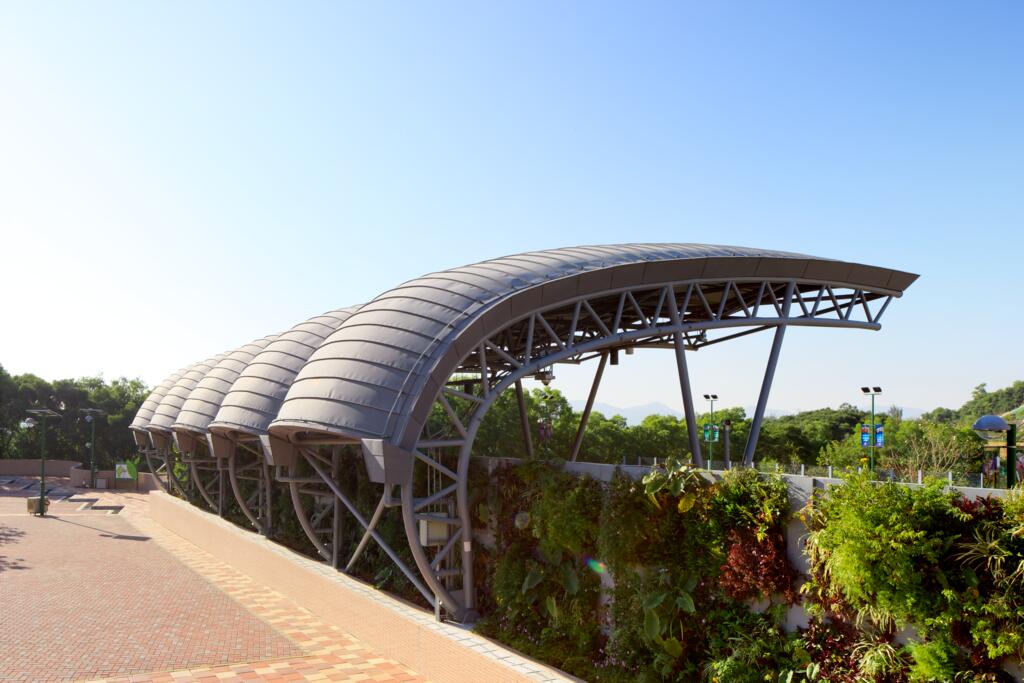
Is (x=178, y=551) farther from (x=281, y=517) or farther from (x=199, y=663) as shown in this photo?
(x=199, y=663)

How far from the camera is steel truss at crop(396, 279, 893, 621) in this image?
17250 mm

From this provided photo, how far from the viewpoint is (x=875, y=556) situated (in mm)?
9461

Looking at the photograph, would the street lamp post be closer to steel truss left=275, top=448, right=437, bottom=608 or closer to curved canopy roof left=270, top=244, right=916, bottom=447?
curved canopy roof left=270, top=244, right=916, bottom=447

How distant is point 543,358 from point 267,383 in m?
11.8

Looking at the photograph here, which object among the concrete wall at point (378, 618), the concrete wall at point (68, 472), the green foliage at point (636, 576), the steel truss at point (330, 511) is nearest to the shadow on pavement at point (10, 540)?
the concrete wall at point (378, 618)

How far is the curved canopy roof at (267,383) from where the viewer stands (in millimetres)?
24594

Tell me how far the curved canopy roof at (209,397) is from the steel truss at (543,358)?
12.5 m

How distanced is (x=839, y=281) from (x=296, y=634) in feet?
67.4

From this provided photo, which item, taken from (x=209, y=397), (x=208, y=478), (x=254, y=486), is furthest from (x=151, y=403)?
(x=254, y=486)

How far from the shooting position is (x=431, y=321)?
60.0ft

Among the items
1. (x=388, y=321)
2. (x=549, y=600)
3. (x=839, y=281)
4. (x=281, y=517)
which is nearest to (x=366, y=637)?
(x=549, y=600)

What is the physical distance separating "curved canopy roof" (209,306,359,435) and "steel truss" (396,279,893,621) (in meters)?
5.67

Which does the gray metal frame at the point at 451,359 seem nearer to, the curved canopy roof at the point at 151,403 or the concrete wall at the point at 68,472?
the curved canopy roof at the point at 151,403

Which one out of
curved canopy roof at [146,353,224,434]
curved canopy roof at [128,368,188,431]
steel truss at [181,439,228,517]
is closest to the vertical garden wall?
steel truss at [181,439,228,517]
